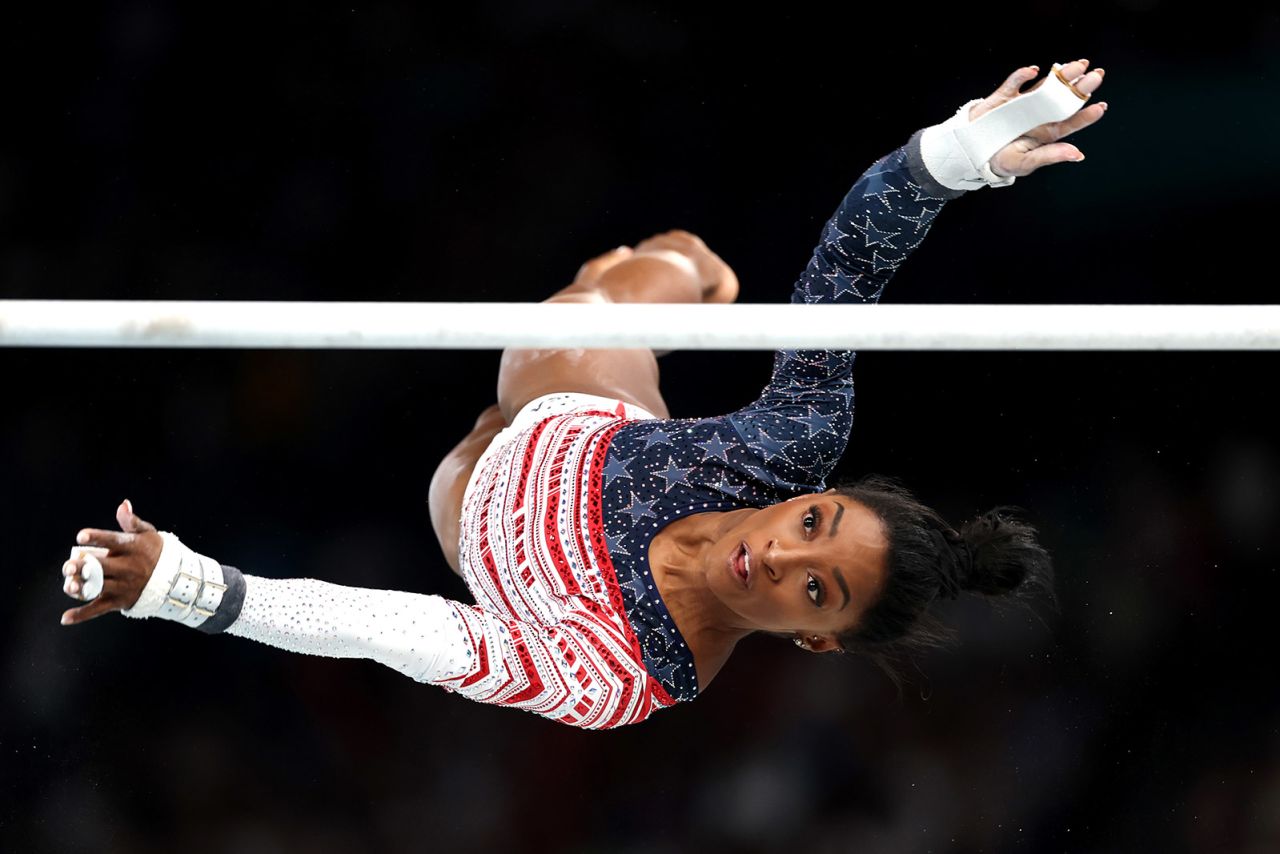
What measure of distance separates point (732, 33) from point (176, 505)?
111cm

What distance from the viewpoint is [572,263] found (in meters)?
2.21

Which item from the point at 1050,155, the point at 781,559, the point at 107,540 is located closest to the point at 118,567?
the point at 107,540

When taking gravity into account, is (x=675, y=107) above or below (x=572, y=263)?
above

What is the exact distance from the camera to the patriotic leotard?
4.17ft

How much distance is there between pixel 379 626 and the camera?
119cm

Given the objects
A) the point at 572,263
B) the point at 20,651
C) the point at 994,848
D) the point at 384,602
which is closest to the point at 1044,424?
the point at 994,848

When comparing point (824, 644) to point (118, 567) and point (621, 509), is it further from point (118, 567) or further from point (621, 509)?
point (118, 567)

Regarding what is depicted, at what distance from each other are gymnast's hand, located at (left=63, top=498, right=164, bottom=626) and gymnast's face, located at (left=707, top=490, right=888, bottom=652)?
0.49 metres

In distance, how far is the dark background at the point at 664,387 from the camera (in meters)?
2.01

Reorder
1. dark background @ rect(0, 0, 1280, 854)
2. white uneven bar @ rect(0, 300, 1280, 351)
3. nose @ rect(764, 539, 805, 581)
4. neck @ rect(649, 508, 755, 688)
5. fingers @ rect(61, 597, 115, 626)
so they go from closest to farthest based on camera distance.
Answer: white uneven bar @ rect(0, 300, 1280, 351), fingers @ rect(61, 597, 115, 626), nose @ rect(764, 539, 805, 581), neck @ rect(649, 508, 755, 688), dark background @ rect(0, 0, 1280, 854)

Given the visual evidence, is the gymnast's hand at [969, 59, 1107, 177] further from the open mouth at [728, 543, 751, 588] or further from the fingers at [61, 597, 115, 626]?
the fingers at [61, 597, 115, 626]

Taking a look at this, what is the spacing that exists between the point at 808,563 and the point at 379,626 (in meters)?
0.37

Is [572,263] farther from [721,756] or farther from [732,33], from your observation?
[721,756]

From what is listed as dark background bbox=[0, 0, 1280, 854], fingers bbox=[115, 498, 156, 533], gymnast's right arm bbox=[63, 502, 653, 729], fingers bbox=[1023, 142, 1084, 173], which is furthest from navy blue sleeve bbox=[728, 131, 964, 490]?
dark background bbox=[0, 0, 1280, 854]
